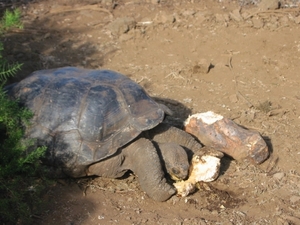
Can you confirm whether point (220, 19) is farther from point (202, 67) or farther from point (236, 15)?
point (202, 67)

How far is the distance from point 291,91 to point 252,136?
5.54 ft

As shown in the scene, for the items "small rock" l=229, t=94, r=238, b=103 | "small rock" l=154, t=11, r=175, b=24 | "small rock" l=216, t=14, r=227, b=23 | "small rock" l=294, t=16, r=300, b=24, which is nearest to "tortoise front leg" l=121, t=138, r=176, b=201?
"small rock" l=229, t=94, r=238, b=103

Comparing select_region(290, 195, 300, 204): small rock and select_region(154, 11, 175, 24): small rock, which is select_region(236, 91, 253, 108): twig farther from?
select_region(154, 11, 175, 24): small rock

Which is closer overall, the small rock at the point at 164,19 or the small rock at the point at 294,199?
the small rock at the point at 294,199

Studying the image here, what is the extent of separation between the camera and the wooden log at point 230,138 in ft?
15.4

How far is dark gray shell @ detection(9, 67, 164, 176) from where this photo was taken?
4.37 metres

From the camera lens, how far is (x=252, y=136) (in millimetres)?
4711

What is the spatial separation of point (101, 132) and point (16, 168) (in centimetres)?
85

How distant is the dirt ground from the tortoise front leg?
126mm

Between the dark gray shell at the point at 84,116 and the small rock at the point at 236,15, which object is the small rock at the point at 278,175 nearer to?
the dark gray shell at the point at 84,116

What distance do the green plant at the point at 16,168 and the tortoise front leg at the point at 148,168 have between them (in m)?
0.85

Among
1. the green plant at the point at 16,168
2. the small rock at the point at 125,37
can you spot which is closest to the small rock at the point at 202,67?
the small rock at the point at 125,37

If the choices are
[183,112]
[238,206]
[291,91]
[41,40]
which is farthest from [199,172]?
[41,40]

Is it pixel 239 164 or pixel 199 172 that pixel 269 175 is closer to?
pixel 239 164
